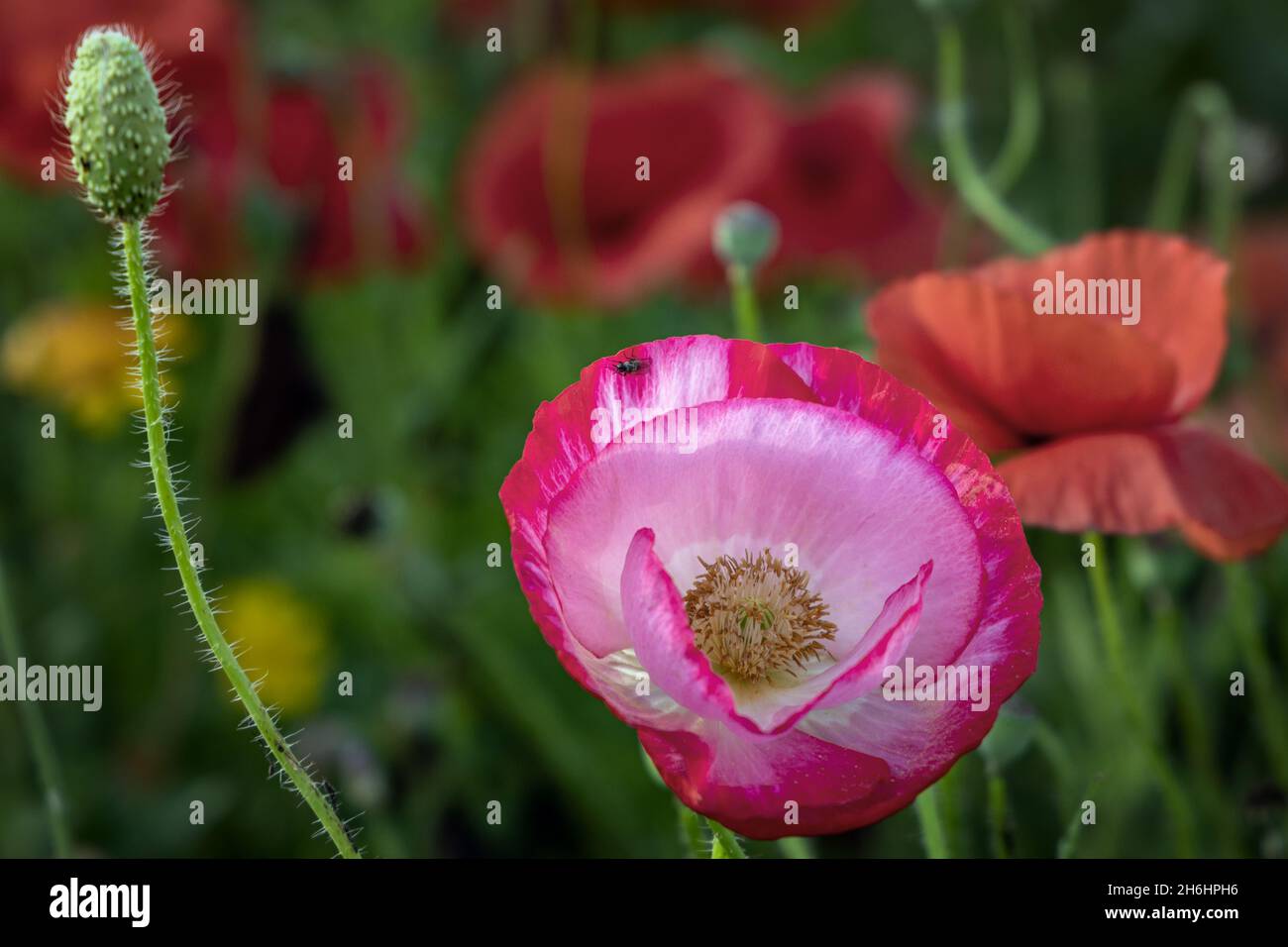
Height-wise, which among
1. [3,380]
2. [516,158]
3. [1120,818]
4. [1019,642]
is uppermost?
[516,158]

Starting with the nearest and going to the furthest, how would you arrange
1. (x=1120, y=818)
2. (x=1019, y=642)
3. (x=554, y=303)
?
(x=1019, y=642) < (x=1120, y=818) < (x=554, y=303)

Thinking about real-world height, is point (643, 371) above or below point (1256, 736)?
above

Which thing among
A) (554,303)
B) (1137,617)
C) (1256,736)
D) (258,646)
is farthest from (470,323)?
(1256,736)

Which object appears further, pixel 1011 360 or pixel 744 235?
pixel 744 235

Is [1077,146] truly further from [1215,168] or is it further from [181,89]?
[181,89]

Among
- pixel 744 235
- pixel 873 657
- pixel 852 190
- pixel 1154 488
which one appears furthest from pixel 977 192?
pixel 852 190

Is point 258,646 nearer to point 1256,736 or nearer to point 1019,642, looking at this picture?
point 1256,736
